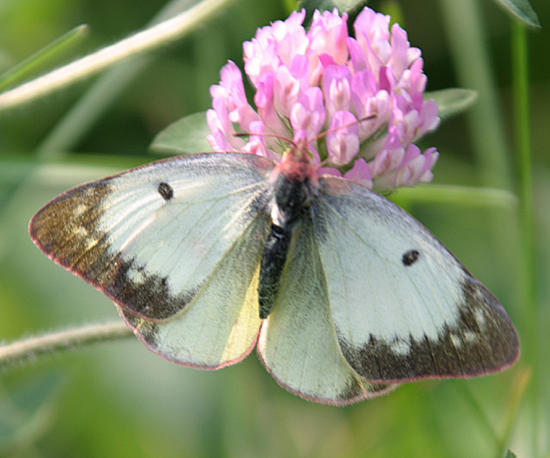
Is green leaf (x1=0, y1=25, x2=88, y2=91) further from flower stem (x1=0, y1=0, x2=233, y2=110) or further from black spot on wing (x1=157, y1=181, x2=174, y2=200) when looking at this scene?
black spot on wing (x1=157, y1=181, x2=174, y2=200)

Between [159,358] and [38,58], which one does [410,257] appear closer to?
[38,58]

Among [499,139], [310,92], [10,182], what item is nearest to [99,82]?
[10,182]

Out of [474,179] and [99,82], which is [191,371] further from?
[474,179]

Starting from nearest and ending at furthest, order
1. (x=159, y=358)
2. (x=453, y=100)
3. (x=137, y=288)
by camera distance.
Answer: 1. (x=137, y=288)
2. (x=453, y=100)
3. (x=159, y=358)

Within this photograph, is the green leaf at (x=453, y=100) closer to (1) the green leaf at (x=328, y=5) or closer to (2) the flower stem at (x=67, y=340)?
(1) the green leaf at (x=328, y=5)

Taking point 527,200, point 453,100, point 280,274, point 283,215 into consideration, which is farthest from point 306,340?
point 527,200
